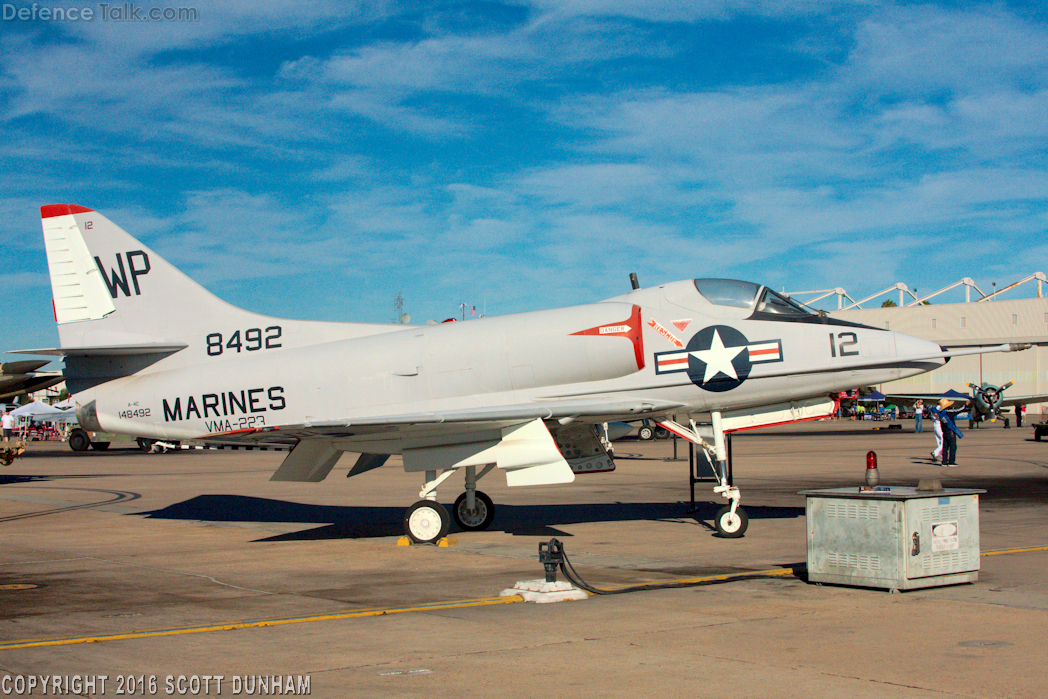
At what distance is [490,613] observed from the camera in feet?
26.4

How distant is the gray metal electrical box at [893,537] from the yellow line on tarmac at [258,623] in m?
3.29

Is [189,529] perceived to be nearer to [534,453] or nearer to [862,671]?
[534,453]

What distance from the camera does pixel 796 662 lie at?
6.14 meters

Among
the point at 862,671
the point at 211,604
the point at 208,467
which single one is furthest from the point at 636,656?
the point at 208,467

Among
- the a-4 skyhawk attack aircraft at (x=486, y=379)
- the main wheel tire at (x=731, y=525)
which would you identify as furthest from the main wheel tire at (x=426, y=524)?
the main wheel tire at (x=731, y=525)

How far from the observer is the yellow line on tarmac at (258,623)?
7.05 meters

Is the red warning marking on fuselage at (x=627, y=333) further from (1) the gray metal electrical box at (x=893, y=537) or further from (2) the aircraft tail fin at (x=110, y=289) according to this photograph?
(2) the aircraft tail fin at (x=110, y=289)

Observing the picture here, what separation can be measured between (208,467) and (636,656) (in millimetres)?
32376

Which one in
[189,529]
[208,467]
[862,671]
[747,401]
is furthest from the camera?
[208,467]

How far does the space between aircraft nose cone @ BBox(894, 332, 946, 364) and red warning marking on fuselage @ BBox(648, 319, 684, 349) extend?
10.5 feet

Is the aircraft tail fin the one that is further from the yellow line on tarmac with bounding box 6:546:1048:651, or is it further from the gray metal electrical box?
the gray metal electrical box

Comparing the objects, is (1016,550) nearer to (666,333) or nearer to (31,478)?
(666,333)

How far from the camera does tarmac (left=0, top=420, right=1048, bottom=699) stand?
5785 millimetres

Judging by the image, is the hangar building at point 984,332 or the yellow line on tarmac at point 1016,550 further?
the hangar building at point 984,332
